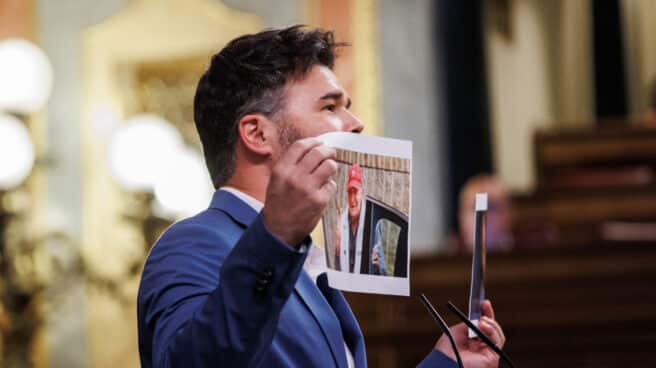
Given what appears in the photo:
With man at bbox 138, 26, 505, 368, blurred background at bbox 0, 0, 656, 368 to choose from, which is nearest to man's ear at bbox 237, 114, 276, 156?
man at bbox 138, 26, 505, 368

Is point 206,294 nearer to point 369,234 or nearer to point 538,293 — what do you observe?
point 369,234

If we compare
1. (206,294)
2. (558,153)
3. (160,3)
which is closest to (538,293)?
(558,153)

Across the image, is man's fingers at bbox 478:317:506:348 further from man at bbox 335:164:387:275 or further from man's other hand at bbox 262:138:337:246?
man's other hand at bbox 262:138:337:246

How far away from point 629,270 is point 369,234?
3414 millimetres

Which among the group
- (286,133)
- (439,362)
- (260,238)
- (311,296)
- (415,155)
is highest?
(415,155)

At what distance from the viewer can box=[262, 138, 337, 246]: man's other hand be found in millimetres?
1510

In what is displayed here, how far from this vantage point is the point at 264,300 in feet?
4.99

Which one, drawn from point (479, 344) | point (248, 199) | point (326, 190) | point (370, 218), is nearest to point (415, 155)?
point (479, 344)

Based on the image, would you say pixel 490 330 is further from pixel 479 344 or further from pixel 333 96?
pixel 333 96

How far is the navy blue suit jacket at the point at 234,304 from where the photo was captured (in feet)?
4.97

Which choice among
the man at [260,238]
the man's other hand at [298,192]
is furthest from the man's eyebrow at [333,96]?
the man's other hand at [298,192]

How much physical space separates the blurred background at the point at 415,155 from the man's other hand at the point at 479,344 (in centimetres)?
279

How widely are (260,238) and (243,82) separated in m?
0.52

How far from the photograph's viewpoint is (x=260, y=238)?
152 centimetres
